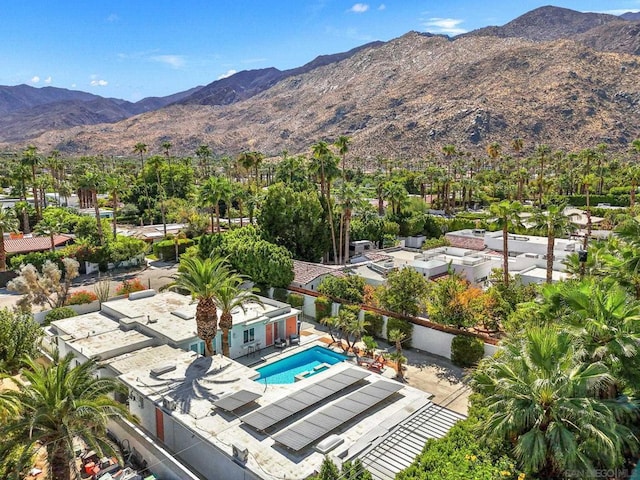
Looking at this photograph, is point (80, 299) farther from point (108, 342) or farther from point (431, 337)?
point (431, 337)

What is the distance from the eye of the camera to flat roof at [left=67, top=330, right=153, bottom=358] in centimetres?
2456

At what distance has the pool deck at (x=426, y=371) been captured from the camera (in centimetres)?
2400

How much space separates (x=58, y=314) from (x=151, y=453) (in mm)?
18796

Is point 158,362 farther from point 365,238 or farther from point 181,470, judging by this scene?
point 365,238

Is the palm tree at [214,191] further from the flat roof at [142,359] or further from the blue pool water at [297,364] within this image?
the flat roof at [142,359]

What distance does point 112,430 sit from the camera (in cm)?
2050

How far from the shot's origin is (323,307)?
3500cm

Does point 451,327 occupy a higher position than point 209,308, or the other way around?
point 209,308

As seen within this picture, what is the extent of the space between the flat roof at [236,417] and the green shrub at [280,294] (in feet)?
45.8

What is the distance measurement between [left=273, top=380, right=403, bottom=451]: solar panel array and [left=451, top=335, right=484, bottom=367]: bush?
7229 mm

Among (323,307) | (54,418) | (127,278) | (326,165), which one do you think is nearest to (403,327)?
(323,307)

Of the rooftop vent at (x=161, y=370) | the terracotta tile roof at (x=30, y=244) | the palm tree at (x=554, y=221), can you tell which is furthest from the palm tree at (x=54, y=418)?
the terracotta tile roof at (x=30, y=244)

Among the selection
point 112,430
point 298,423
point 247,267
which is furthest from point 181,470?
point 247,267

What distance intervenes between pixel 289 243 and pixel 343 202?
6.96 m
